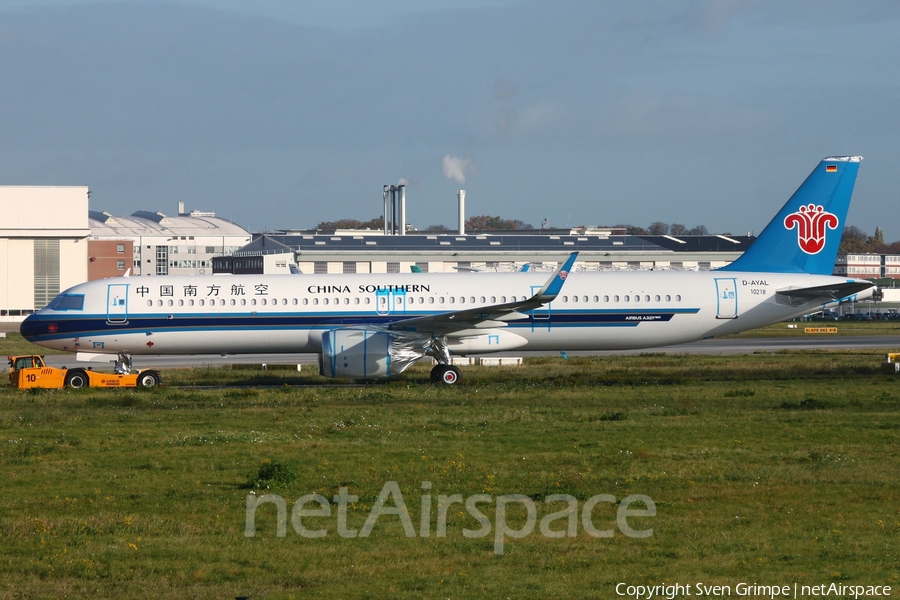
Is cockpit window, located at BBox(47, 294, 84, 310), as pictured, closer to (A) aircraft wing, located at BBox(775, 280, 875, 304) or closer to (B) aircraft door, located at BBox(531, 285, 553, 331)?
(B) aircraft door, located at BBox(531, 285, 553, 331)

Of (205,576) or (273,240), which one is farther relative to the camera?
(273,240)

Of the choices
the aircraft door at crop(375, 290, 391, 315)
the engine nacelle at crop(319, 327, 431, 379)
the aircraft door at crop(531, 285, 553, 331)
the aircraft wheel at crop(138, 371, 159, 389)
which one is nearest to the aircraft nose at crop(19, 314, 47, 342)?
the aircraft wheel at crop(138, 371, 159, 389)

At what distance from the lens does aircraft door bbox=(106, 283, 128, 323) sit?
33469 mm

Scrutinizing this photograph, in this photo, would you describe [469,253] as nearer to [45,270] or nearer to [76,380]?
[45,270]

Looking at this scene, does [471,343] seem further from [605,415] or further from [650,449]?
[650,449]

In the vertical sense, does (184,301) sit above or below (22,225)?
below

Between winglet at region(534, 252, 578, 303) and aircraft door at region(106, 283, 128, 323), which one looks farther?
aircraft door at region(106, 283, 128, 323)

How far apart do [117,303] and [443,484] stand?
21.2 meters

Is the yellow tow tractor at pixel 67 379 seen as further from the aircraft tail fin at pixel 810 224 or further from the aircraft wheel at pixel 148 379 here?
the aircraft tail fin at pixel 810 224

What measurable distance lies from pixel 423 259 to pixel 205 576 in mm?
82239

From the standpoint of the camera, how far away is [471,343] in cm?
3262

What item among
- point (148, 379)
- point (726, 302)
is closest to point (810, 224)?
point (726, 302)

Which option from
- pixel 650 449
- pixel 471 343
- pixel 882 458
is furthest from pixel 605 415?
pixel 471 343

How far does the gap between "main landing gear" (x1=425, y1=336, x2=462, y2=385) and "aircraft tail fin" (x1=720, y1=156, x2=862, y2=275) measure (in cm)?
1126
